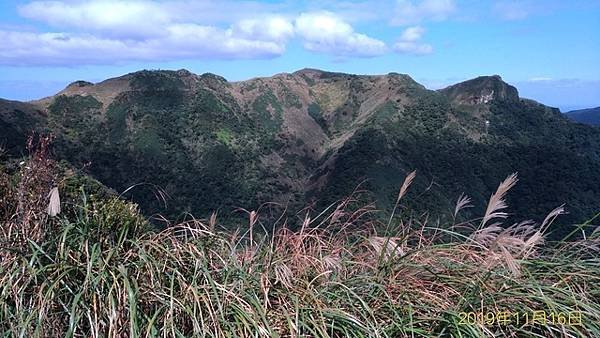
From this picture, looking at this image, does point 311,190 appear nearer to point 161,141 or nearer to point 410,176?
point 161,141

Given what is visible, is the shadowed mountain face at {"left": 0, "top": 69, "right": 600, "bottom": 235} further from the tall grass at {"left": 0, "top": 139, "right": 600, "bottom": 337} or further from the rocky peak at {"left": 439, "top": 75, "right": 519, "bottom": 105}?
the tall grass at {"left": 0, "top": 139, "right": 600, "bottom": 337}

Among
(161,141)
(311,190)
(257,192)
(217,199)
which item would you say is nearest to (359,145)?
(311,190)

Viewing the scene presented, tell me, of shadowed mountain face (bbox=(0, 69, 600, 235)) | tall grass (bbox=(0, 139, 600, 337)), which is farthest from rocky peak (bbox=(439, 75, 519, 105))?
tall grass (bbox=(0, 139, 600, 337))

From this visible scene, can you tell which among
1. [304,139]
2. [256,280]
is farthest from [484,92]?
[256,280]

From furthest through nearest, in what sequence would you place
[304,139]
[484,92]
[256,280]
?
1. [484,92]
2. [304,139]
3. [256,280]

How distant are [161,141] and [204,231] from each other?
59489mm

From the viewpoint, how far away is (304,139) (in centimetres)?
7331

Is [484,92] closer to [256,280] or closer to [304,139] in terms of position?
[304,139]

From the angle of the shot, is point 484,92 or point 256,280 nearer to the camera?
point 256,280

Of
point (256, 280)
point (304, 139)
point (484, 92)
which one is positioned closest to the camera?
point (256, 280)

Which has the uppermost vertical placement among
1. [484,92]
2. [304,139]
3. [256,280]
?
[484,92]

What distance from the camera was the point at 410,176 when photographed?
127 inches

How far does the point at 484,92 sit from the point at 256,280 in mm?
76404

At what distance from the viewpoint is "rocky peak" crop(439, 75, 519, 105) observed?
7406 centimetres
